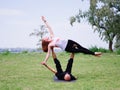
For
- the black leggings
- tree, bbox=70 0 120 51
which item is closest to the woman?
the black leggings

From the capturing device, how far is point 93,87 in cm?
746

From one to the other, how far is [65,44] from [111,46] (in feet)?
93.8

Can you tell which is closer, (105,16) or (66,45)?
(66,45)

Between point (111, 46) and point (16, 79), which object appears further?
point (111, 46)

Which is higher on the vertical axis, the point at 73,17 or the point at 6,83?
the point at 6,83

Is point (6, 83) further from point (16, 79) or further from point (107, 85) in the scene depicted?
point (107, 85)

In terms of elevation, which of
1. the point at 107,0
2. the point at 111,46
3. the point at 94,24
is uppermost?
the point at 107,0

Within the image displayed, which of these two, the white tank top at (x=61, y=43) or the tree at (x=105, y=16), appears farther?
the tree at (x=105, y=16)

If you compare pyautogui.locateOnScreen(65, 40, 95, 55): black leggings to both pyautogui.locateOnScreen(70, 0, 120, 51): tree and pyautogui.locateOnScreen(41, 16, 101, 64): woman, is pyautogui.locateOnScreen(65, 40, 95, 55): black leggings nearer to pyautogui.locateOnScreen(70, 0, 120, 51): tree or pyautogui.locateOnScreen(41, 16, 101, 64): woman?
pyautogui.locateOnScreen(41, 16, 101, 64): woman

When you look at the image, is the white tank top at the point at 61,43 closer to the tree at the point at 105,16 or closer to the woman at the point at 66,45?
the woman at the point at 66,45

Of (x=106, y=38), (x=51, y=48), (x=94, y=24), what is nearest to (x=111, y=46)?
(x=106, y=38)

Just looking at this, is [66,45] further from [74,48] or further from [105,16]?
[105,16]

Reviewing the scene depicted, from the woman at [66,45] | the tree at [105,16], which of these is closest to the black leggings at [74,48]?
the woman at [66,45]

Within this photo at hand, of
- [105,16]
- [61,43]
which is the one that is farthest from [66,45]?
[105,16]
